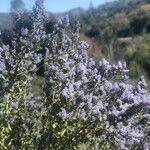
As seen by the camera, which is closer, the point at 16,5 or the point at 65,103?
the point at 65,103

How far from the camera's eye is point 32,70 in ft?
18.2

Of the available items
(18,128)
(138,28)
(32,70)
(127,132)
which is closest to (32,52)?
(32,70)

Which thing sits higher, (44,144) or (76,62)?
(76,62)

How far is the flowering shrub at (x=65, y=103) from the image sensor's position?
5.11 meters

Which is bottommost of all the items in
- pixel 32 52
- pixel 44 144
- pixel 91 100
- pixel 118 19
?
pixel 118 19

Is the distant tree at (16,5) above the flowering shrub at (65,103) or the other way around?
above

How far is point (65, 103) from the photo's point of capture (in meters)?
5.09

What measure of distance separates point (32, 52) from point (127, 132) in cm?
121

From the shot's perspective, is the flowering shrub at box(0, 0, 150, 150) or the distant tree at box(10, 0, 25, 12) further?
the distant tree at box(10, 0, 25, 12)

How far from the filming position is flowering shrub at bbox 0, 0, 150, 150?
16.8 feet

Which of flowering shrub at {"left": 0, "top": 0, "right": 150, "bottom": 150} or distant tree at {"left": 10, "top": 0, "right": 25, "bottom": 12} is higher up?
distant tree at {"left": 10, "top": 0, "right": 25, "bottom": 12}

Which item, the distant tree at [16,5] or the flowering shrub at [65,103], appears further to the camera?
the distant tree at [16,5]

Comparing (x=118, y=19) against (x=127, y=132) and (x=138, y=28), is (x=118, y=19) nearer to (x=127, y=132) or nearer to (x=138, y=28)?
(x=138, y=28)

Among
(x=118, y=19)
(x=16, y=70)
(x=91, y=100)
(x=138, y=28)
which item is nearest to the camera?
(x=91, y=100)
